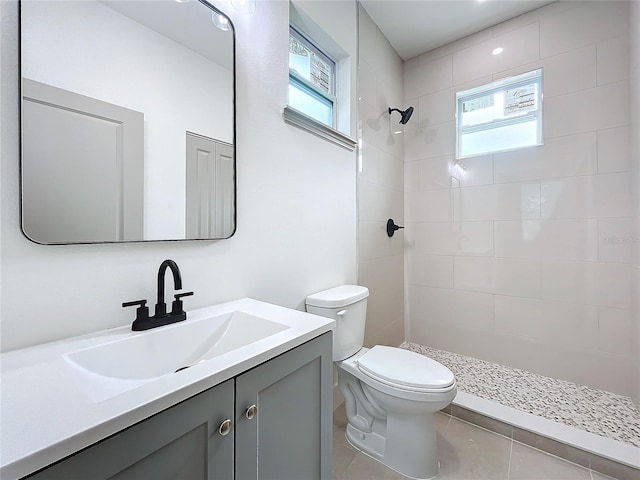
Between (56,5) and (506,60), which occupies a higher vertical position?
(506,60)

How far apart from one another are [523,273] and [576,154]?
88 cm

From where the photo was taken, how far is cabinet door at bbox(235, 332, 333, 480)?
66cm

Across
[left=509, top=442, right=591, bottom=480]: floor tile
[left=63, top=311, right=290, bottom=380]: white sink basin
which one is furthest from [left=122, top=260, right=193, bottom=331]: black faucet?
[left=509, top=442, right=591, bottom=480]: floor tile

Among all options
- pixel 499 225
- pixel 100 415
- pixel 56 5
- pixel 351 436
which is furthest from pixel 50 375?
pixel 499 225

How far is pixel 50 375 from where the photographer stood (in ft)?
1.94

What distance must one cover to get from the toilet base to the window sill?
1537 mm

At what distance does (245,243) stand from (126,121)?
590 mm

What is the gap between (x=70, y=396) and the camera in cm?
52

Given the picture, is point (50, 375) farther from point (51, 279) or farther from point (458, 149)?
point (458, 149)

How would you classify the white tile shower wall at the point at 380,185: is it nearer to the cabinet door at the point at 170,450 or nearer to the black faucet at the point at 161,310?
the black faucet at the point at 161,310

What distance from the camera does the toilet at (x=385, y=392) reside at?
Answer: 4.16 feet

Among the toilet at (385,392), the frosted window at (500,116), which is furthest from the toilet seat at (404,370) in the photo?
the frosted window at (500,116)

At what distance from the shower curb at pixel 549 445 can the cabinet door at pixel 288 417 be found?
1185 millimetres

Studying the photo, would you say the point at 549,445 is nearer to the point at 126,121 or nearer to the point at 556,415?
the point at 556,415
